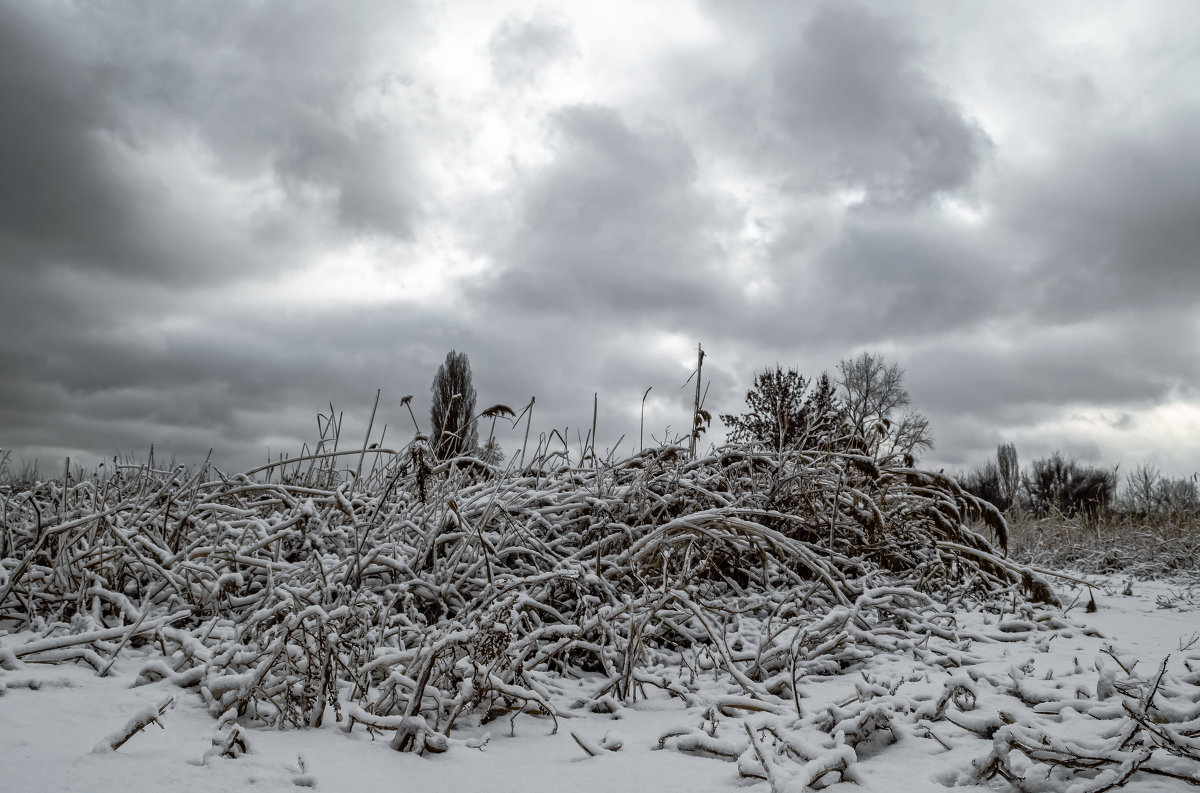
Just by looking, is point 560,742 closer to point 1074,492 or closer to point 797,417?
point 797,417

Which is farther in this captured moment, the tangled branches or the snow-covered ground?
the tangled branches

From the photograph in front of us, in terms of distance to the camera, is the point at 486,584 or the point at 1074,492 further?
the point at 1074,492

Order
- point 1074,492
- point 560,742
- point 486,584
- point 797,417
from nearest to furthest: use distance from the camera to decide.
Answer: point 560,742
point 486,584
point 797,417
point 1074,492

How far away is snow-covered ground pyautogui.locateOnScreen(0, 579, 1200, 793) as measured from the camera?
1.36 metres

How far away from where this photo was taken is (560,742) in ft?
5.74

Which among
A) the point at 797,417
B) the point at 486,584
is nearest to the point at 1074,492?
the point at 797,417

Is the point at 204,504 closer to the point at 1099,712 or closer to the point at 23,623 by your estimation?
the point at 23,623

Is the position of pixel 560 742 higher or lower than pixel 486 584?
lower

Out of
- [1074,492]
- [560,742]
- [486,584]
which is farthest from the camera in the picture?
[1074,492]

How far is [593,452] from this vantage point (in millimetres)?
4070

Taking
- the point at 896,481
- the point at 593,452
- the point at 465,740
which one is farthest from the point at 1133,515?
the point at 465,740

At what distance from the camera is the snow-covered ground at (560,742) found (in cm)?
136

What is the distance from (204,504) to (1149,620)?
436cm

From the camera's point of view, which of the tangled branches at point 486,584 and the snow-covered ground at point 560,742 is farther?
the tangled branches at point 486,584
